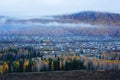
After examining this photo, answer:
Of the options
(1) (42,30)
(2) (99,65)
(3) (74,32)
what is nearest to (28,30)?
(1) (42,30)

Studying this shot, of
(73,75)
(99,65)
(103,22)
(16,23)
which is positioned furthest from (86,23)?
(73,75)

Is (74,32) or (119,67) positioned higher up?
(119,67)

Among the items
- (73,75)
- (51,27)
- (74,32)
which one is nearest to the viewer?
(73,75)

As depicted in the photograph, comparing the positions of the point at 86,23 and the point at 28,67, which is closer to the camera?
the point at 28,67

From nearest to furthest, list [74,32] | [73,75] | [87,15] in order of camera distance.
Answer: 1. [73,75]
2. [74,32]
3. [87,15]

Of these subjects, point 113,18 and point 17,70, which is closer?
point 17,70

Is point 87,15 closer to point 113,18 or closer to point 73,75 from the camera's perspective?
point 113,18

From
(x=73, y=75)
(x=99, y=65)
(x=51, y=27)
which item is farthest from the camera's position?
(x=51, y=27)

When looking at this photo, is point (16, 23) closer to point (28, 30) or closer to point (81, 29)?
point (28, 30)

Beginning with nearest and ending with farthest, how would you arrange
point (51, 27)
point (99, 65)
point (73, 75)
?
1. point (73, 75)
2. point (99, 65)
3. point (51, 27)
